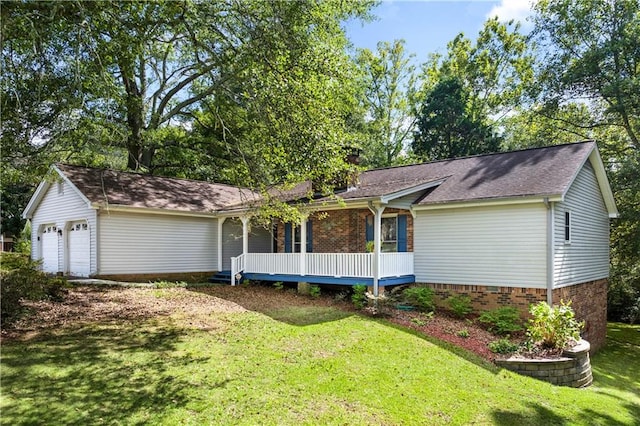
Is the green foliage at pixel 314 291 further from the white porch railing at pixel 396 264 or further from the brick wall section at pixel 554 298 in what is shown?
the brick wall section at pixel 554 298

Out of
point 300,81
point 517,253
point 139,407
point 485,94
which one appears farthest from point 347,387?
point 485,94

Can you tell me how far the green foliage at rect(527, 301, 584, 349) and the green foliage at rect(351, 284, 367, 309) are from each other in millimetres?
4418

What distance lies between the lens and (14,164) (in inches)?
406

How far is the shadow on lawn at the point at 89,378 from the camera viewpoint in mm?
4777

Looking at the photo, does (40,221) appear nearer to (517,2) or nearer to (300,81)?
(300,81)

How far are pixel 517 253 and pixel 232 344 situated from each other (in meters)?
8.19

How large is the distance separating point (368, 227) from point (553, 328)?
6954 mm

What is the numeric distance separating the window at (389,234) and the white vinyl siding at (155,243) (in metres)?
7.76

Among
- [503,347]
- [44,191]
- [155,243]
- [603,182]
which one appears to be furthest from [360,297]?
[44,191]

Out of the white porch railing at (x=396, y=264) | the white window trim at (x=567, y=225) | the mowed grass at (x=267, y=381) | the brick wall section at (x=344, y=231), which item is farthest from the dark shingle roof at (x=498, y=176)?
the mowed grass at (x=267, y=381)

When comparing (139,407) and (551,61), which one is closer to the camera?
(139,407)

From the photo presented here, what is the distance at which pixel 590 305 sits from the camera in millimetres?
14164

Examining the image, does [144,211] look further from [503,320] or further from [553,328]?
[553,328]

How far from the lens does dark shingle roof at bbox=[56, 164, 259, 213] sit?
50.2 feet
